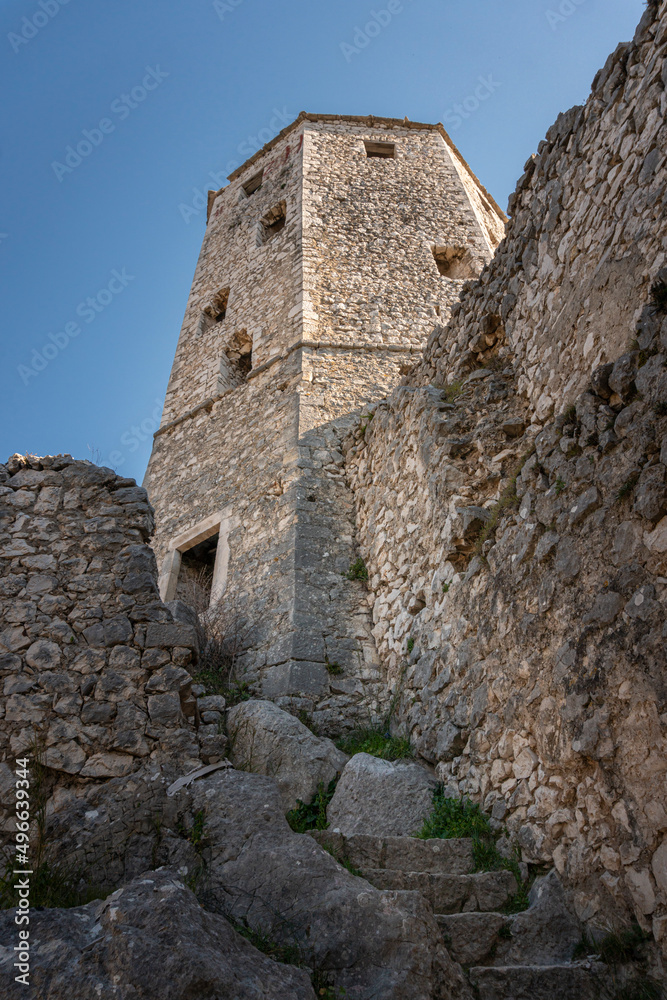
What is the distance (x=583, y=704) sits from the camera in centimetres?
299

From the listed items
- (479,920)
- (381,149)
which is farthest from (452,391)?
(381,149)

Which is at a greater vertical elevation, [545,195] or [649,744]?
[545,195]

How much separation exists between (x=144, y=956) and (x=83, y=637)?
2183 millimetres

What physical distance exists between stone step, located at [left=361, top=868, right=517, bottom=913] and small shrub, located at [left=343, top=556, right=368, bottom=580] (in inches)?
140

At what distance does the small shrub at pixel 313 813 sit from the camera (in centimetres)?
406

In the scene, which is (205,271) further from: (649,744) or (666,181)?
(649,744)

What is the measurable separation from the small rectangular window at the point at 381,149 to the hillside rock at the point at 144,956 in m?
13.0

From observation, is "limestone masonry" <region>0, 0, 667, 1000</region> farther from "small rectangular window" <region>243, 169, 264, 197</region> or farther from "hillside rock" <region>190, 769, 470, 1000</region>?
"small rectangular window" <region>243, 169, 264, 197</region>

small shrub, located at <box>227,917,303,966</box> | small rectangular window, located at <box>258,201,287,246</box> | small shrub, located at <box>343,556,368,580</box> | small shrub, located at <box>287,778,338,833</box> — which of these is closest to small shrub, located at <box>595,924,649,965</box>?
small shrub, located at <box>227,917,303,966</box>

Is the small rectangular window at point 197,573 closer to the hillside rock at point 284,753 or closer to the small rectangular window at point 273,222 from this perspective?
the hillside rock at point 284,753

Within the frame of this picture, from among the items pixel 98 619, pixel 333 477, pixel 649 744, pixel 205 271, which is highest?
pixel 205 271

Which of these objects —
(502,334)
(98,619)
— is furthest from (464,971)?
(502,334)

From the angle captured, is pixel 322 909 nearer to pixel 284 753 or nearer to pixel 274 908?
pixel 274 908

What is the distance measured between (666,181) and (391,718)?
4140 millimetres
